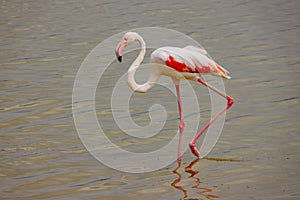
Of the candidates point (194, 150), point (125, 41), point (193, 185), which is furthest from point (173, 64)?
point (193, 185)

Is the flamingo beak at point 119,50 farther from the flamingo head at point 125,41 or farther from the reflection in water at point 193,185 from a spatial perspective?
the reflection in water at point 193,185

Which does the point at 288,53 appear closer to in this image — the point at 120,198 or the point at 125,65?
the point at 125,65

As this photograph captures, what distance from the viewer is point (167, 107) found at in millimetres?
9758

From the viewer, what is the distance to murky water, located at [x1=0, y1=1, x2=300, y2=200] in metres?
6.79

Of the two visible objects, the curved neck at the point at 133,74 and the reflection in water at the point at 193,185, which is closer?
the reflection in water at the point at 193,185

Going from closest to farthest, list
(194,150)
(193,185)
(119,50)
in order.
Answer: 1. (193,185)
2. (194,150)
3. (119,50)

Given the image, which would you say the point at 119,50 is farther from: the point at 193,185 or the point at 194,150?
the point at 193,185

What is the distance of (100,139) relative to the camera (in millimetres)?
8430

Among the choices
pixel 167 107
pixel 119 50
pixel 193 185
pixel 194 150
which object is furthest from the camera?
pixel 167 107

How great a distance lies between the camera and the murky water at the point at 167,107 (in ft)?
22.3

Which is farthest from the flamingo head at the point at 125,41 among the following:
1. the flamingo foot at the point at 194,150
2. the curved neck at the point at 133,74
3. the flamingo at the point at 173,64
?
the flamingo foot at the point at 194,150

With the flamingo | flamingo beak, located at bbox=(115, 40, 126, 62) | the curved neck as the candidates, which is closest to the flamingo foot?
the flamingo

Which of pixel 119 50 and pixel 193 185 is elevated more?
pixel 119 50

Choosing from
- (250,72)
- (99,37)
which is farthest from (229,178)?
(99,37)
